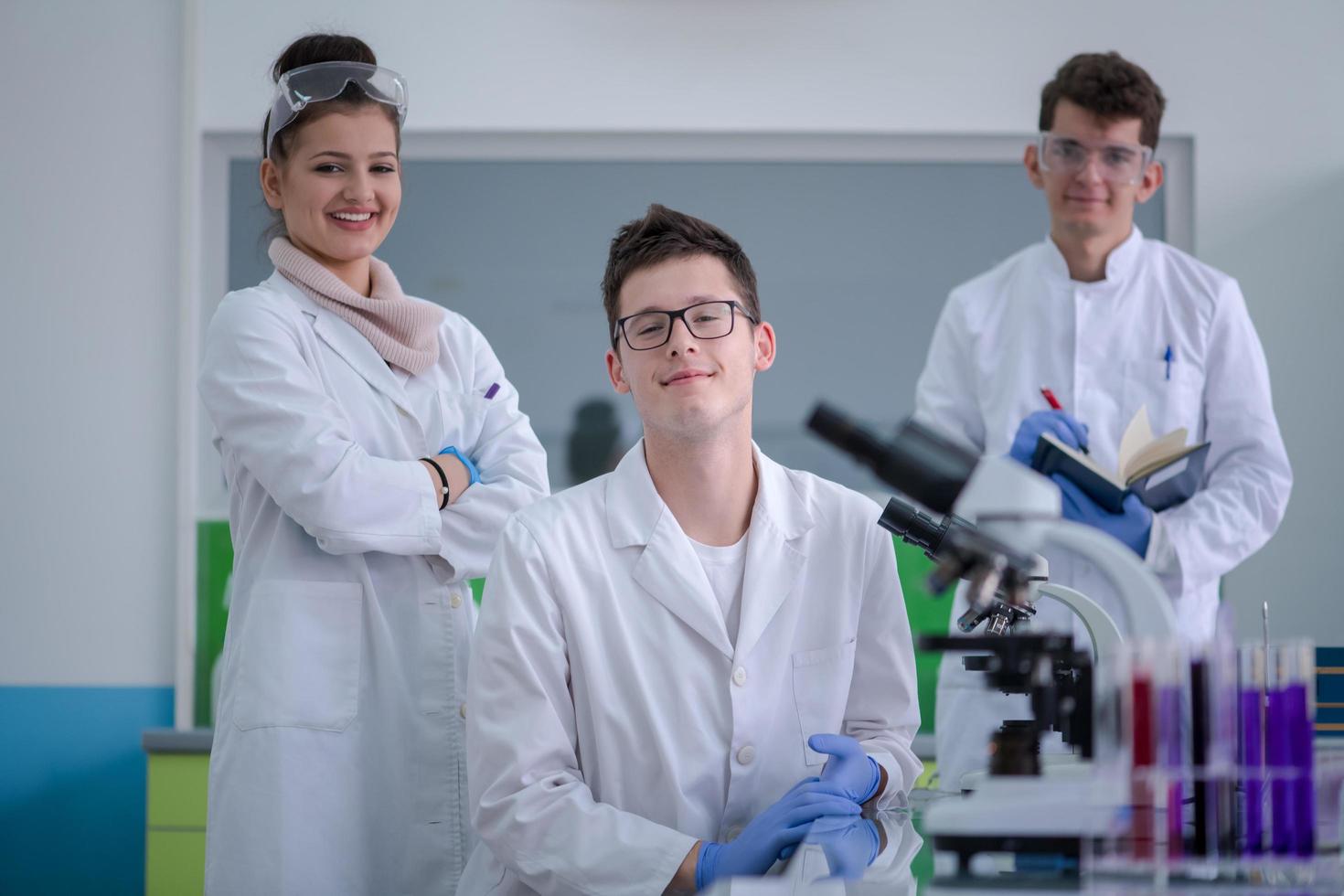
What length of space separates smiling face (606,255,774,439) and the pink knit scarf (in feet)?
1.32

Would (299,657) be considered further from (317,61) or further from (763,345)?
(317,61)

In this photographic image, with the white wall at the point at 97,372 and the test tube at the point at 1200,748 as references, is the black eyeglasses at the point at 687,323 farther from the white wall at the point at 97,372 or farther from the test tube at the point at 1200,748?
the white wall at the point at 97,372

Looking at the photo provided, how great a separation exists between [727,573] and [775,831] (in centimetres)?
43

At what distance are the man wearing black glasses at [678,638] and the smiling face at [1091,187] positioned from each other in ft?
3.03

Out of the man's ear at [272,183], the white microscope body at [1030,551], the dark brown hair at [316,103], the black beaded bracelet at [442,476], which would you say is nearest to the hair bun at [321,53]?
the dark brown hair at [316,103]

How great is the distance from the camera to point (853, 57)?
338cm

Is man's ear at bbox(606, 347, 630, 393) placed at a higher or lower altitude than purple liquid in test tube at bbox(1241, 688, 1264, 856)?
higher

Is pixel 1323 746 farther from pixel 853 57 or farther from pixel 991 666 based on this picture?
pixel 853 57

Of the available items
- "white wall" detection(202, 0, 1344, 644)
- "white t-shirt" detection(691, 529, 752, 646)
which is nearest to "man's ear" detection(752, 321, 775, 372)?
"white t-shirt" detection(691, 529, 752, 646)

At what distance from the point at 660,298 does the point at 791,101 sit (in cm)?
191

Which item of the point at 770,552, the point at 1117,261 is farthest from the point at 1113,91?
the point at 770,552

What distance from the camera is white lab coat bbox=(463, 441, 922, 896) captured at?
1418mm

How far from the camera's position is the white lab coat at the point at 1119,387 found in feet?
7.27

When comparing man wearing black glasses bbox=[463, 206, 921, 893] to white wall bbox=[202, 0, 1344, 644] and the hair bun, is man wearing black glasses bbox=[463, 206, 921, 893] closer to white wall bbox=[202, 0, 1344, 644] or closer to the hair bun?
the hair bun
